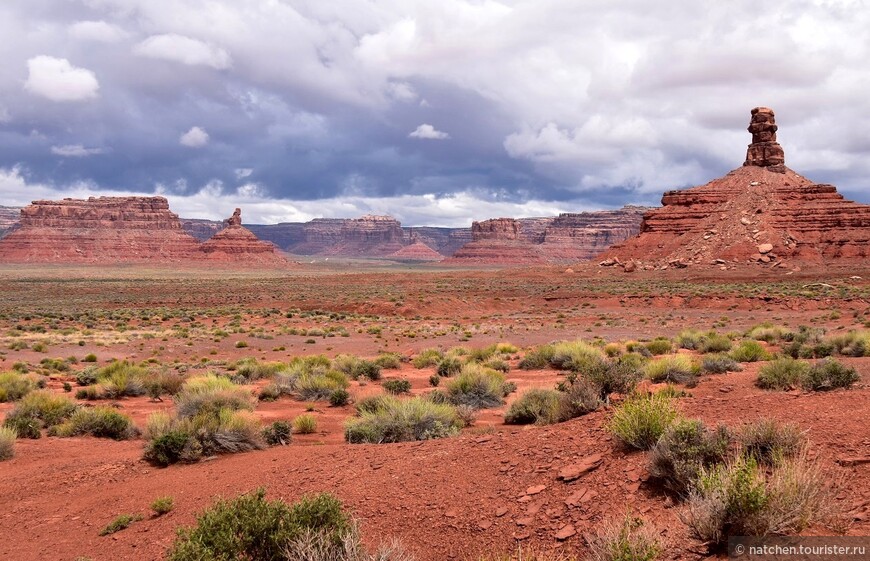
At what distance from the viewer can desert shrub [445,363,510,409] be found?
508 inches

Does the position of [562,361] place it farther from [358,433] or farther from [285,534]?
[285,534]

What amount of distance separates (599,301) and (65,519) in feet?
155

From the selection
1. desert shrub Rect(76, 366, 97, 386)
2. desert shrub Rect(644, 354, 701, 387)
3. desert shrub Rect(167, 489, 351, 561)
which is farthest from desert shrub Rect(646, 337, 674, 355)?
desert shrub Rect(167, 489, 351, 561)

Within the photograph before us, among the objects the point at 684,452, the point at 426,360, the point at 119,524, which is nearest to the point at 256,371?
the point at 426,360

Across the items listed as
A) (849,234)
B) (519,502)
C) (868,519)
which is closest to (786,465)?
(868,519)

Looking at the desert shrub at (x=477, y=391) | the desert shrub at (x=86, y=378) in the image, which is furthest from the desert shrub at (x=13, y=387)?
the desert shrub at (x=477, y=391)

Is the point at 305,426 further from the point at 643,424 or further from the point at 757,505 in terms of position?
the point at 757,505

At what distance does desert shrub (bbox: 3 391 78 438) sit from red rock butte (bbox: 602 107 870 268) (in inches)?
3038

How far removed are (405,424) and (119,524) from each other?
4036 millimetres

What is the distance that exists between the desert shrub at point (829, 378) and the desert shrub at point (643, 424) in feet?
17.7

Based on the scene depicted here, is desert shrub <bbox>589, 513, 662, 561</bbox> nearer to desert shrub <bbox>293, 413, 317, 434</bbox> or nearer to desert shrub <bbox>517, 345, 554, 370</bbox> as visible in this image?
desert shrub <bbox>293, 413, 317, 434</bbox>

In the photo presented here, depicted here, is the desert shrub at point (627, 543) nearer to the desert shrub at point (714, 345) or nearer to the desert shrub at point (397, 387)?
the desert shrub at point (397, 387)

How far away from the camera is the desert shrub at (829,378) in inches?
400

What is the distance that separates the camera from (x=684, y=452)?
549cm
